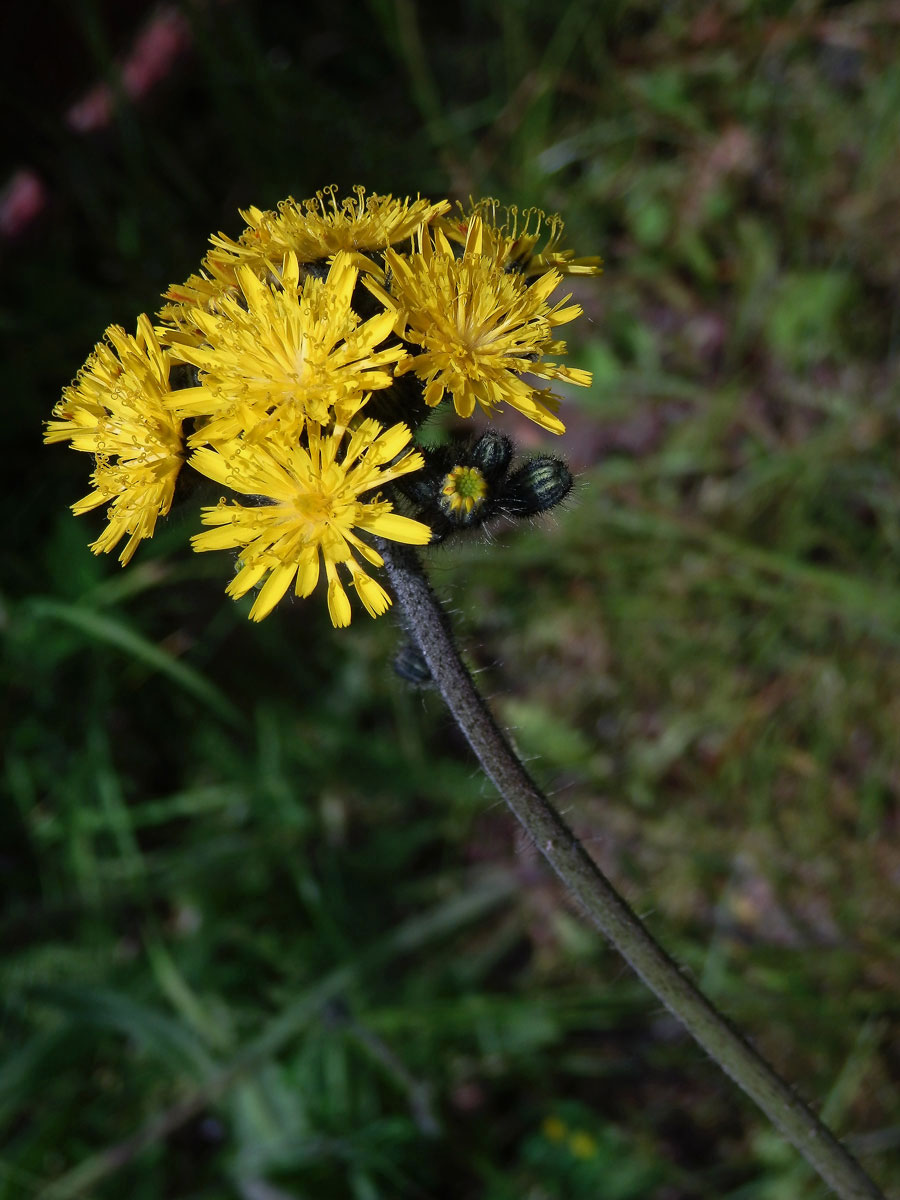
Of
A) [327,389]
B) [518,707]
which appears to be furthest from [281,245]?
[518,707]

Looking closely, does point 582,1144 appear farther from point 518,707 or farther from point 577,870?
point 577,870

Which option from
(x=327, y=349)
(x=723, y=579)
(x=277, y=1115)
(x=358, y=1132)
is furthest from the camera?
(x=723, y=579)

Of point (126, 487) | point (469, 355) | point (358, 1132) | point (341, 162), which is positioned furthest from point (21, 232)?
point (358, 1132)

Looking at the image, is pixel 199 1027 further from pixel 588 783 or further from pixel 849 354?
pixel 849 354

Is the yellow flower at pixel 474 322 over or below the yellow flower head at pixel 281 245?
below

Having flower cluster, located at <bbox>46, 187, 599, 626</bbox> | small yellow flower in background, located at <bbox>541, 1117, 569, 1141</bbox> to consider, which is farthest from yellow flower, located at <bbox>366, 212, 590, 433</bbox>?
small yellow flower in background, located at <bbox>541, 1117, 569, 1141</bbox>

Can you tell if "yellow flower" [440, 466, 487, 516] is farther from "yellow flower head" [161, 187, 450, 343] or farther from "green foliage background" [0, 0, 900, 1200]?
"green foliage background" [0, 0, 900, 1200]

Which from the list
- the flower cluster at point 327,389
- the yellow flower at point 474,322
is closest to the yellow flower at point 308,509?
the flower cluster at point 327,389

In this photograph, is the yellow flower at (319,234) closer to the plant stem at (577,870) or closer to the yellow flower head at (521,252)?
the yellow flower head at (521,252)
